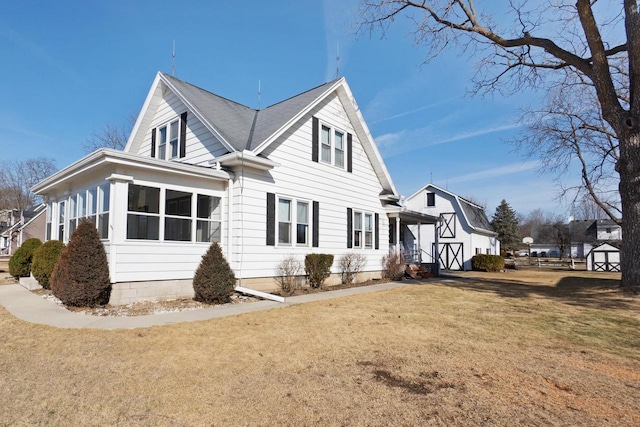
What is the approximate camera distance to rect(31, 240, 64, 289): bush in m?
10.9

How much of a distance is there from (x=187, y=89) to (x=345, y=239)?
7739 mm

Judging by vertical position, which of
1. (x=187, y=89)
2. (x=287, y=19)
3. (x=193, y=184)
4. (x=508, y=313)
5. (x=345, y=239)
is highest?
(x=287, y=19)

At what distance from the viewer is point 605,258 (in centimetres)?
2952

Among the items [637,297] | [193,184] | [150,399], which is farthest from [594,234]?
[150,399]

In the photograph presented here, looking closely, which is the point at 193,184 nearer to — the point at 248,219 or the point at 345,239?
the point at 248,219

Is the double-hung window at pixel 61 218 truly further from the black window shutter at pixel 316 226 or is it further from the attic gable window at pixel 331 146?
the attic gable window at pixel 331 146

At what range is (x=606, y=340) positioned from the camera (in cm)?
603

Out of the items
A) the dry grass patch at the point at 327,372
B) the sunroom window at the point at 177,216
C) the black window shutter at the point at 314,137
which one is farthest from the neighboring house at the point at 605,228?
the sunroom window at the point at 177,216

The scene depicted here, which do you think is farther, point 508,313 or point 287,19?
point 287,19

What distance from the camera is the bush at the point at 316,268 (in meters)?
12.4

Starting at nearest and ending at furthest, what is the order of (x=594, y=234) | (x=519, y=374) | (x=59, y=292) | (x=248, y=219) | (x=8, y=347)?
(x=519, y=374)
(x=8, y=347)
(x=59, y=292)
(x=248, y=219)
(x=594, y=234)

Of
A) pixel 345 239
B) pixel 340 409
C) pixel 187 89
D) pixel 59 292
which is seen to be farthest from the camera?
pixel 345 239

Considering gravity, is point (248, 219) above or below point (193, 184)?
below

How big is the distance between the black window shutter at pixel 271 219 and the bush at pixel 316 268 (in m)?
1.48
